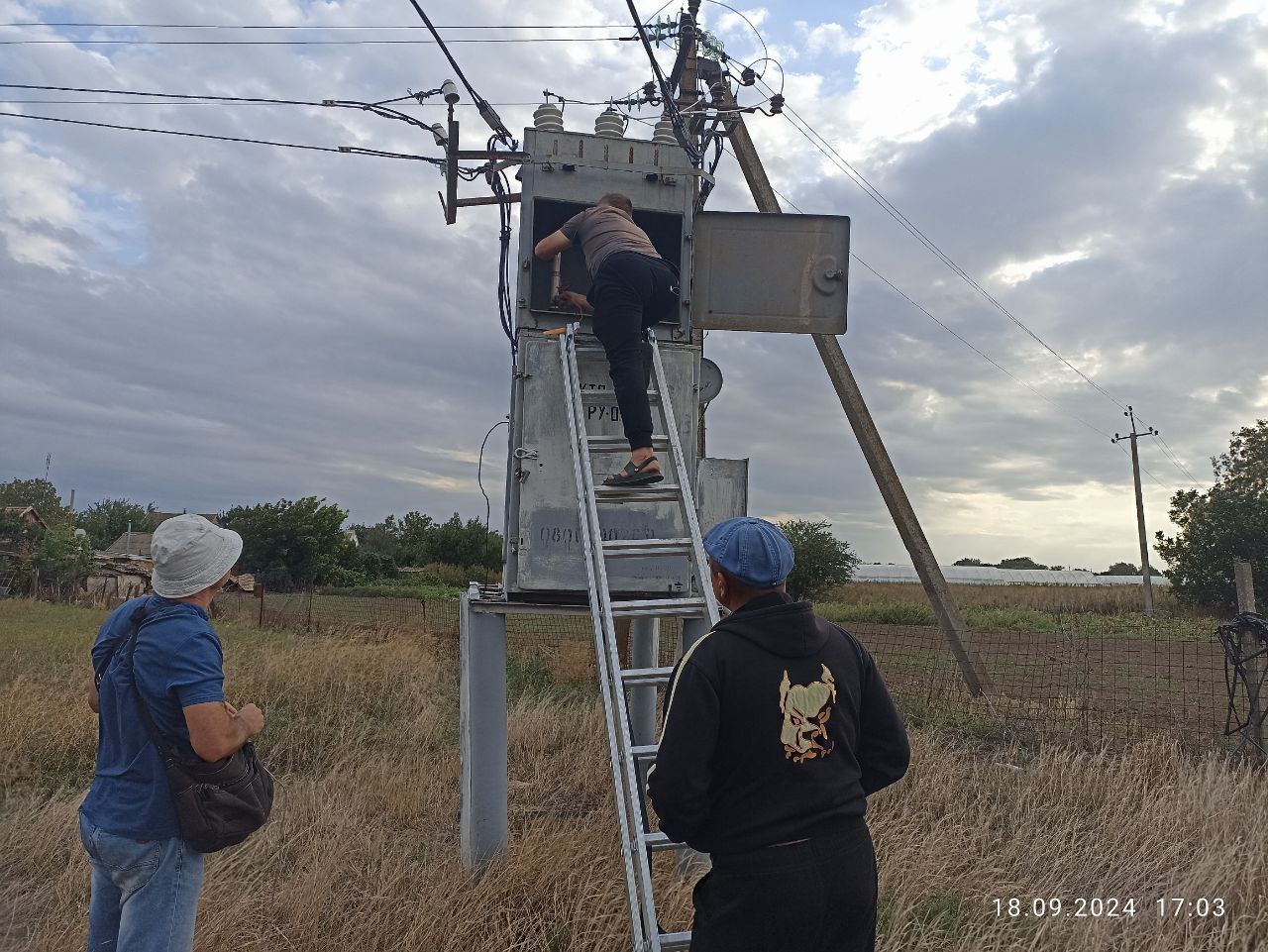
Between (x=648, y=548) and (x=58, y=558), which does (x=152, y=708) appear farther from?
(x=58, y=558)

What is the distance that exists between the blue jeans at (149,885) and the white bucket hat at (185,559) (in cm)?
72

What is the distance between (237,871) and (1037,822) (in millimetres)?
4764

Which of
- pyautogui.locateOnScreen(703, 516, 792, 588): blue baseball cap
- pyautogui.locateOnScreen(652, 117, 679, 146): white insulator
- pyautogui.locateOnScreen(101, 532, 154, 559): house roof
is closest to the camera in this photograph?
pyautogui.locateOnScreen(703, 516, 792, 588): blue baseball cap

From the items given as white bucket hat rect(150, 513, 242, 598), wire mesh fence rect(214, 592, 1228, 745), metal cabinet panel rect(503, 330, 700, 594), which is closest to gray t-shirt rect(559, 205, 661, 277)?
metal cabinet panel rect(503, 330, 700, 594)

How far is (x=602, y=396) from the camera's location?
207 inches

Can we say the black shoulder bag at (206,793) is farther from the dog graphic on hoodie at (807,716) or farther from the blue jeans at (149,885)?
the dog graphic on hoodie at (807,716)

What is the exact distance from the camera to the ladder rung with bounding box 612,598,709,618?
3928 millimetres

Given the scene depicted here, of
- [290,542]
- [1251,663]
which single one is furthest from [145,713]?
[290,542]

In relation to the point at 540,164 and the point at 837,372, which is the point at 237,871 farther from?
the point at 837,372

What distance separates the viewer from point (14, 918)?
4.85m

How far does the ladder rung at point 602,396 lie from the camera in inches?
203

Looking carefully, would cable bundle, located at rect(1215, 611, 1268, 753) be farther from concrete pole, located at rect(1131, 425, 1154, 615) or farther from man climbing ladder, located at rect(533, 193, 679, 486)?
concrete pole, located at rect(1131, 425, 1154, 615)

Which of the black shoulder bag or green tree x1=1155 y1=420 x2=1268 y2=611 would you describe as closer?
the black shoulder bag

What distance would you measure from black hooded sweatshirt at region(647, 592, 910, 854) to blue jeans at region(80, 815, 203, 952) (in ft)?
4.87
